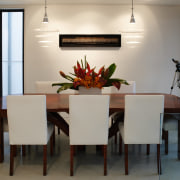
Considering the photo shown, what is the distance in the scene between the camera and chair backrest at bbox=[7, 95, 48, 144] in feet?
8.71

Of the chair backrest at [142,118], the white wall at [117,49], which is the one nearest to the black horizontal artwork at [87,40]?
the white wall at [117,49]

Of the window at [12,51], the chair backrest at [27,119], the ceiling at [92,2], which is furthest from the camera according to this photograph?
the window at [12,51]

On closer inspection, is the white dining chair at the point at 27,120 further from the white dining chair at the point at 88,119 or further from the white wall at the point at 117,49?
the white wall at the point at 117,49

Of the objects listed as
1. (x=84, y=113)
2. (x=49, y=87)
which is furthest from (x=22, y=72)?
(x=84, y=113)

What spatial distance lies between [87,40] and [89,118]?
330 centimetres

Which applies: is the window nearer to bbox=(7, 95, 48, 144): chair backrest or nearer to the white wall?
the white wall

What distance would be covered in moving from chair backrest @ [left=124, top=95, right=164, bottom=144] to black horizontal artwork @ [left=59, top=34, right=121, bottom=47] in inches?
126

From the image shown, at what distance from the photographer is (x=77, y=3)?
5.59 meters

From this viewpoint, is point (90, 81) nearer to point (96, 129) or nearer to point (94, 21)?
point (96, 129)

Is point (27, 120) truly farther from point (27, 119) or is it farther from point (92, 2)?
point (92, 2)

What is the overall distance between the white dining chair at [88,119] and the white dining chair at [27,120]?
0.30 metres

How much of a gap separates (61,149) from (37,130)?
0.98 m

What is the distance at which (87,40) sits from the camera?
18.8 ft

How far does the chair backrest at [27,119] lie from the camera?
2656 mm
